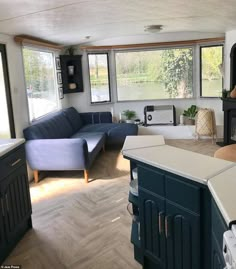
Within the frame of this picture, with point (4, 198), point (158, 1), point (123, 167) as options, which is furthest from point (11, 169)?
point (123, 167)

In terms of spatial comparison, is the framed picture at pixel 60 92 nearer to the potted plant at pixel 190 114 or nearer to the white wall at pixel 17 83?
the white wall at pixel 17 83

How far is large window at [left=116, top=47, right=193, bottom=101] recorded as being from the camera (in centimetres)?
682

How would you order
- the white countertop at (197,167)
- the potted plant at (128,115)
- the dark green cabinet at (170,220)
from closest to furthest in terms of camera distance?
1. the white countertop at (197,167)
2. the dark green cabinet at (170,220)
3. the potted plant at (128,115)

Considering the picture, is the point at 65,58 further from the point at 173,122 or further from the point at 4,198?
the point at 4,198

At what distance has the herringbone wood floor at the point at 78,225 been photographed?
8.29 feet

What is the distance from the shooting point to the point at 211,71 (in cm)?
656

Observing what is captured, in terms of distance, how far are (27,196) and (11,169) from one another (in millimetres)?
443

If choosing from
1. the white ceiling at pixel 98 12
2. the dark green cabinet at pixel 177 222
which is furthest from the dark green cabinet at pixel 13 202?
the white ceiling at pixel 98 12

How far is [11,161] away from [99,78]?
449 cm

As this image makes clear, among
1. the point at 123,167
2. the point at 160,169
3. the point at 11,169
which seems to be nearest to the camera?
the point at 160,169

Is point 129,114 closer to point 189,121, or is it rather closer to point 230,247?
point 189,121

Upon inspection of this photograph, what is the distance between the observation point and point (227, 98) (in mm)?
5562

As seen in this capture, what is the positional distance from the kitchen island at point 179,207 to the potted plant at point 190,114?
449 cm

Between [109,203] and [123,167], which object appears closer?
[109,203]
